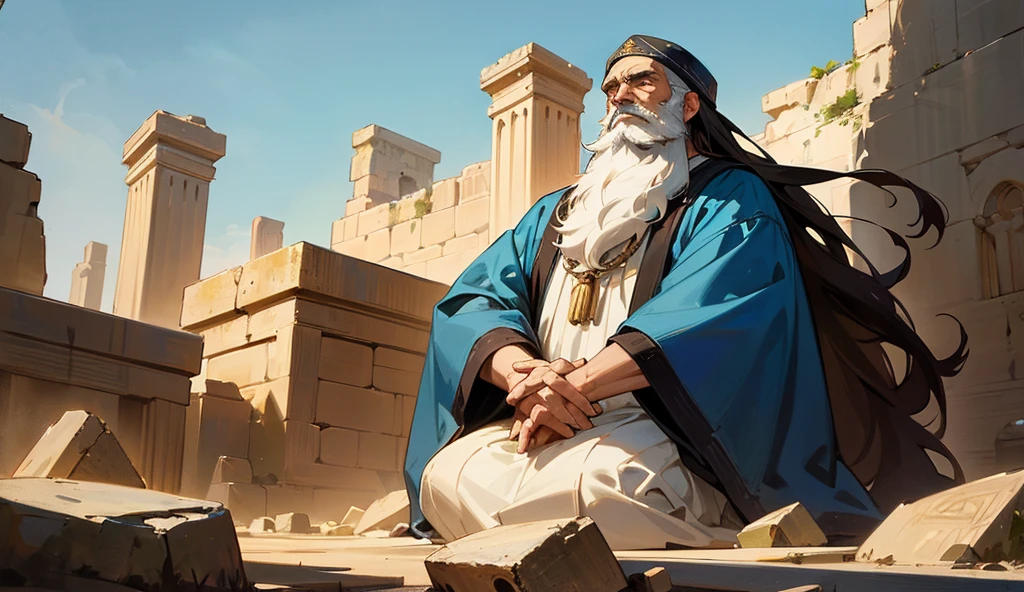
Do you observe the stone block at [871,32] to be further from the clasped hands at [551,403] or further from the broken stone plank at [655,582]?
the broken stone plank at [655,582]

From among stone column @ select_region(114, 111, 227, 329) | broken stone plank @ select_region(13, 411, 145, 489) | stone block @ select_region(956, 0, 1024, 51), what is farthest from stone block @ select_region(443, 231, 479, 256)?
broken stone plank @ select_region(13, 411, 145, 489)

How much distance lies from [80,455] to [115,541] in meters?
0.84

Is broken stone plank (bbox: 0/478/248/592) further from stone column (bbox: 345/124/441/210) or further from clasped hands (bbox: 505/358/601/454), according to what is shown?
stone column (bbox: 345/124/441/210)

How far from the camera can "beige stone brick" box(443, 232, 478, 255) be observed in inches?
368

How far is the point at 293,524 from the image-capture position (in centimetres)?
449

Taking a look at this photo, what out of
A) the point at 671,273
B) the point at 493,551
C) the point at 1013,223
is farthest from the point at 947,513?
the point at 1013,223

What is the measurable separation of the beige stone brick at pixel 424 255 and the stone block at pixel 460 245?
0.15 m

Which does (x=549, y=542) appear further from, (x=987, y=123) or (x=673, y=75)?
(x=987, y=123)

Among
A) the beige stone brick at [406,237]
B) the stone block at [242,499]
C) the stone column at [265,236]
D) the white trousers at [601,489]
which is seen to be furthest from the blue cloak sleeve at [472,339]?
the stone column at [265,236]

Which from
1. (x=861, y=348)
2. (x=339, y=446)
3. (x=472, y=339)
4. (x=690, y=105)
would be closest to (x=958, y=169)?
(x=861, y=348)

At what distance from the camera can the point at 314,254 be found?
5312 mm

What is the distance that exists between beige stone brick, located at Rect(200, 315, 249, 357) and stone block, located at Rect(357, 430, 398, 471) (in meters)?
0.94

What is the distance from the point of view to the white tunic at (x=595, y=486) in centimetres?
256

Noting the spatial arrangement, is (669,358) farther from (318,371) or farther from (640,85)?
(318,371)
